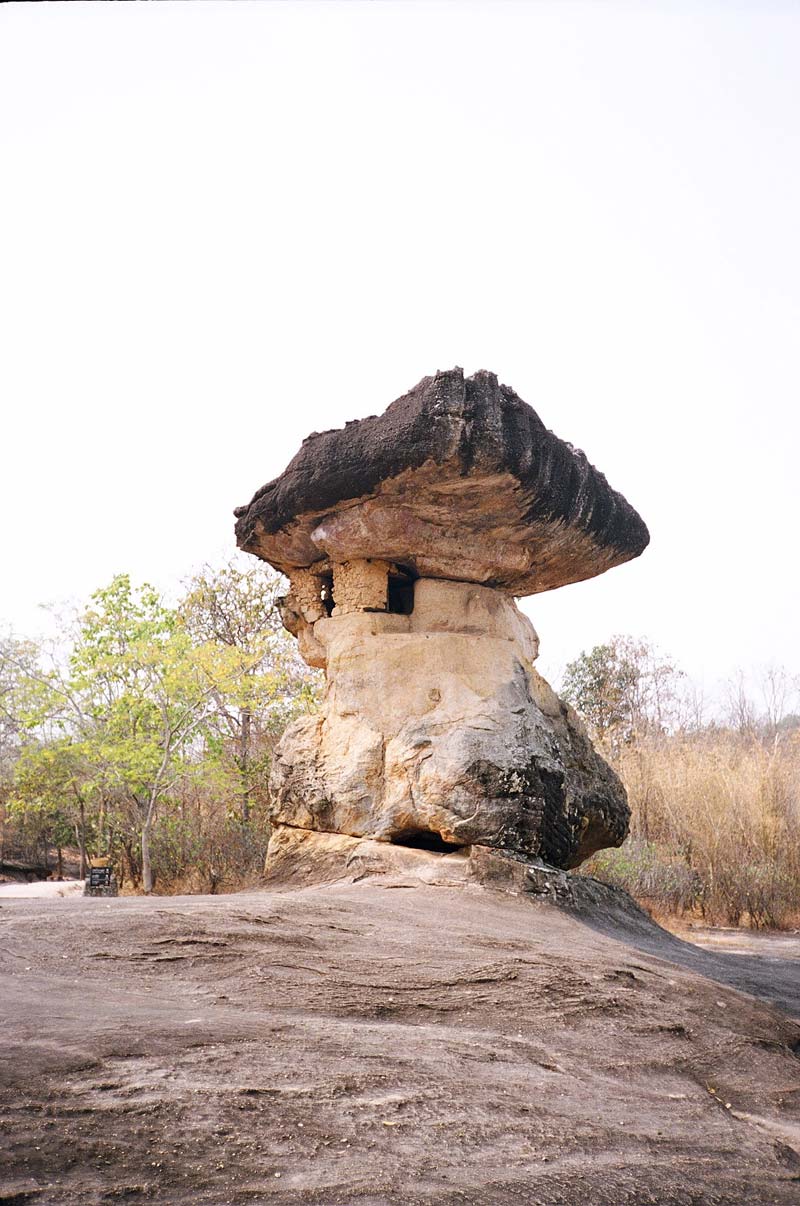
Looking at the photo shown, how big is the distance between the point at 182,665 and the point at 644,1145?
7.69 m

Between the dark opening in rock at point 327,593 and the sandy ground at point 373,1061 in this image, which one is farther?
the dark opening in rock at point 327,593

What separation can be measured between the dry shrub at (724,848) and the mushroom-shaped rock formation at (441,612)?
3.80 m

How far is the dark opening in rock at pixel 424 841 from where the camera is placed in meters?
6.16

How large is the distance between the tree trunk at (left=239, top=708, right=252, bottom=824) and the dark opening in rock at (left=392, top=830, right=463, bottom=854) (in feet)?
17.9

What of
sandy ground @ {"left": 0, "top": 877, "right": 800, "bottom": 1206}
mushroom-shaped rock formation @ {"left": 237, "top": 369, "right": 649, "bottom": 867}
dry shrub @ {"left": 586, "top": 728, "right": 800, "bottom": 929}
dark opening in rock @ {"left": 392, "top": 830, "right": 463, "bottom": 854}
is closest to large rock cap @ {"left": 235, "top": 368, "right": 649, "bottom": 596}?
mushroom-shaped rock formation @ {"left": 237, "top": 369, "right": 649, "bottom": 867}

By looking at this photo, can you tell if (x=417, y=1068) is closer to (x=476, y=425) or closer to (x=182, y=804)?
(x=476, y=425)

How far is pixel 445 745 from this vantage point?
6.14 meters

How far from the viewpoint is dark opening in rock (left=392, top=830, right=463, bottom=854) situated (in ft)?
20.2

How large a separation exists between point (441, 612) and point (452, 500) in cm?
100

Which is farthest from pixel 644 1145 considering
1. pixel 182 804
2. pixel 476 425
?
pixel 182 804

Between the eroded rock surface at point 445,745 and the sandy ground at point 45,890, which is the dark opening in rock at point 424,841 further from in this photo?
the sandy ground at point 45,890

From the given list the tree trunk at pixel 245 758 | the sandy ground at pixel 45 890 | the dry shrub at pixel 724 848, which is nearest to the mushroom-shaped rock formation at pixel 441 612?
the dry shrub at pixel 724 848

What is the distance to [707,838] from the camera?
10891 millimetres

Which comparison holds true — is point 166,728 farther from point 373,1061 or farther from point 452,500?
point 373,1061
